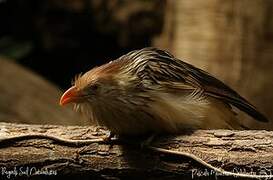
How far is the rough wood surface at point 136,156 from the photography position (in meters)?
2.17

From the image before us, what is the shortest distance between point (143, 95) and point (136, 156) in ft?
0.67

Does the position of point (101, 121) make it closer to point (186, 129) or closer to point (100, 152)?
point (100, 152)

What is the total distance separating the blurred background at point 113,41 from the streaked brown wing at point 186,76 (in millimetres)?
566

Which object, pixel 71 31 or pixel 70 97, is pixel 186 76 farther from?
pixel 71 31

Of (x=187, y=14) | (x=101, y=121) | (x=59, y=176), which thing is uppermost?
(x=187, y=14)

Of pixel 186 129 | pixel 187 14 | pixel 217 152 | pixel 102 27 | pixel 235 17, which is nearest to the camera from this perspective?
pixel 217 152

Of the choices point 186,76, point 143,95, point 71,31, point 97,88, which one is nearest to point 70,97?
point 97,88

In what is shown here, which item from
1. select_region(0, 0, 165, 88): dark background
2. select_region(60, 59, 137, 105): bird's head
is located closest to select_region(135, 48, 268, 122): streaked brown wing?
select_region(60, 59, 137, 105): bird's head

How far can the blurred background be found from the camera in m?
3.99

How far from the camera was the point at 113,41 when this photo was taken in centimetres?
580

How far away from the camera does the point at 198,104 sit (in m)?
2.45

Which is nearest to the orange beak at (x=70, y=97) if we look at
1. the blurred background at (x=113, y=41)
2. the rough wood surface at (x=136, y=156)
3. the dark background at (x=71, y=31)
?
the rough wood surface at (x=136, y=156)

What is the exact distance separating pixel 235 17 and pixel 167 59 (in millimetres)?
1611

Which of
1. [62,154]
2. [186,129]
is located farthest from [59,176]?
[186,129]
